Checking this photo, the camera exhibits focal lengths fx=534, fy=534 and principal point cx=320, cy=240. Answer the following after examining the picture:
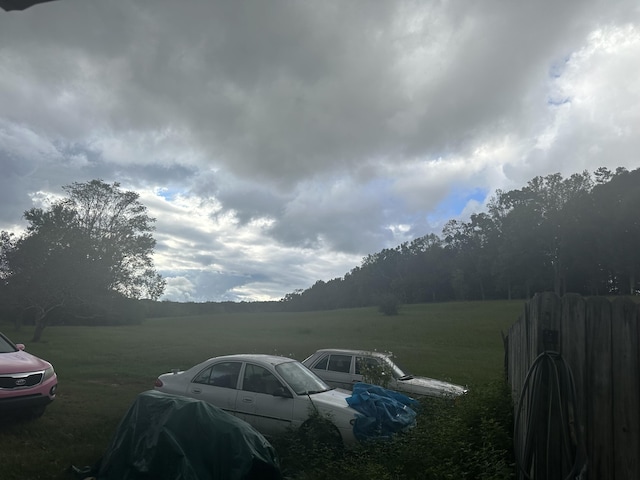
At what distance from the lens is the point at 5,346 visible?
32.8ft

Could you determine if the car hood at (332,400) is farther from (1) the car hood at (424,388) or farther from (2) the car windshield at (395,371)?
(2) the car windshield at (395,371)

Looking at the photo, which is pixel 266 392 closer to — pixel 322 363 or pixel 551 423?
pixel 322 363

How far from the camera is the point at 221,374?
30.8ft

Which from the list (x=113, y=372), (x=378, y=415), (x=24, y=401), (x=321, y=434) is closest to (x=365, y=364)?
(x=378, y=415)

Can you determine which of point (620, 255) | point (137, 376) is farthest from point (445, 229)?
point (137, 376)

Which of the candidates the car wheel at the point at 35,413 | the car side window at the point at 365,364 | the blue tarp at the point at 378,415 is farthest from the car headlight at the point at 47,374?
the car side window at the point at 365,364

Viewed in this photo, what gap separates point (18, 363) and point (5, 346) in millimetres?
1297

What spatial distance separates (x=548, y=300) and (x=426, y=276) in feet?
365

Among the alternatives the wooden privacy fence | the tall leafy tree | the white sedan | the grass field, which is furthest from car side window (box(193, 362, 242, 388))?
the tall leafy tree

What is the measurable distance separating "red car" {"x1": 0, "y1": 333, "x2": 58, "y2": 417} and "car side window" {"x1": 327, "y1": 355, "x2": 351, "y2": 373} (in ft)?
20.6

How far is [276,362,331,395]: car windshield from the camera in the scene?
29.0 ft

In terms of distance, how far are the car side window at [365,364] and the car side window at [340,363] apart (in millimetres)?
270

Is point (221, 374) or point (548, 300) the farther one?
point (221, 374)

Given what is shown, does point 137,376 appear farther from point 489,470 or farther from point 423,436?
point 489,470
